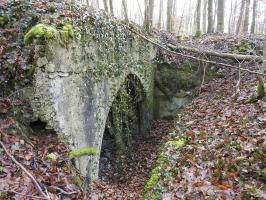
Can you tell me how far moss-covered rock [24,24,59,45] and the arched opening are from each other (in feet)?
11.6

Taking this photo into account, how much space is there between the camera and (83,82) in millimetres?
6316

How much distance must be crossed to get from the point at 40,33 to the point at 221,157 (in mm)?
3773

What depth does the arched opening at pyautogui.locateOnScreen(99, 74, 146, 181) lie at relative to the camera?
8938mm

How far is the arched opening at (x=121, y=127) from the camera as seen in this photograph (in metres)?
8.94

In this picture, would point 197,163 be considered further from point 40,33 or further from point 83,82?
point 40,33

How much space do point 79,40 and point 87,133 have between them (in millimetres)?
1984

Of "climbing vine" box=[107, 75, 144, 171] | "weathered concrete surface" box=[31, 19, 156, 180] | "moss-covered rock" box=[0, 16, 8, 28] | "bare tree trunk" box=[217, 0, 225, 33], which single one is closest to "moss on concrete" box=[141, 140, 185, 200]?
"weathered concrete surface" box=[31, 19, 156, 180]

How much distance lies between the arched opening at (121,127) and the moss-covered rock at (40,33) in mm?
3536

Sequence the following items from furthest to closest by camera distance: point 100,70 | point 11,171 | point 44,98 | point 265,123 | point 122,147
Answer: point 122,147 < point 100,70 < point 265,123 < point 44,98 < point 11,171

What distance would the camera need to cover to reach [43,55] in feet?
17.5

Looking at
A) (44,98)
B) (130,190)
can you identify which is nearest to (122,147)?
(130,190)

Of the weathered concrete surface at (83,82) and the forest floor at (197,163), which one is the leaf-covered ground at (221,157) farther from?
the weathered concrete surface at (83,82)

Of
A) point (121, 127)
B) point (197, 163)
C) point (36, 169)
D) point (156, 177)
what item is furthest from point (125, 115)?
point (36, 169)

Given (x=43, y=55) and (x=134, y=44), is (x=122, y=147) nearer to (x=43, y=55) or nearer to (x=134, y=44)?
(x=134, y=44)
